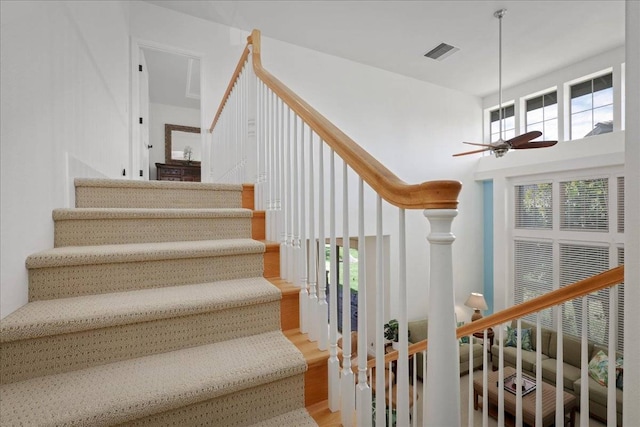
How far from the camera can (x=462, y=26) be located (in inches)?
154

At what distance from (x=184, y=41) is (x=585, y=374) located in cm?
459

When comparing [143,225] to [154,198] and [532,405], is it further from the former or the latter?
Result: [532,405]

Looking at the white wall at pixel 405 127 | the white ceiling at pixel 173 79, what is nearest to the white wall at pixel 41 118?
the white ceiling at pixel 173 79

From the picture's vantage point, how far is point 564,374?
170 inches

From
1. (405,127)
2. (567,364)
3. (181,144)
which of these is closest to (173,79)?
(181,144)

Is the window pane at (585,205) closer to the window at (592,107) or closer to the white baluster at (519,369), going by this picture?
the window at (592,107)

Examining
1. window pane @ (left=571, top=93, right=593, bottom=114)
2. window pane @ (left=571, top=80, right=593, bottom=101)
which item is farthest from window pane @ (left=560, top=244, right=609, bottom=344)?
window pane @ (left=571, top=80, right=593, bottom=101)

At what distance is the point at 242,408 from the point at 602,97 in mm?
6345

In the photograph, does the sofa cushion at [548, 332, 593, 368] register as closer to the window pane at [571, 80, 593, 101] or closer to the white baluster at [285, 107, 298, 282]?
the window pane at [571, 80, 593, 101]

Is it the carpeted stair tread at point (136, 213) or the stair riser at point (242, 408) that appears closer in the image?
the stair riser at point (242, 408)

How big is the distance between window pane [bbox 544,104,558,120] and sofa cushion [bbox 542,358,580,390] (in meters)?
3.99

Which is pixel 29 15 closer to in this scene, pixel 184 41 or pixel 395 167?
pixel 184 41

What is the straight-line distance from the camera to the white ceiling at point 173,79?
15.1 feet

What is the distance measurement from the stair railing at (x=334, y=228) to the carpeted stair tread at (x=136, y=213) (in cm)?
23
